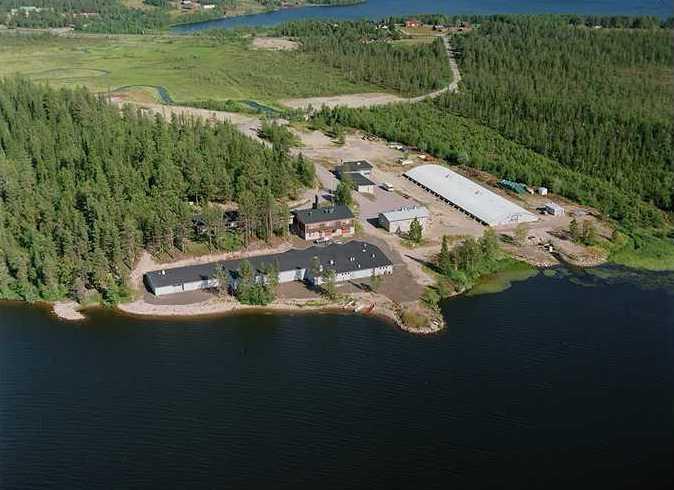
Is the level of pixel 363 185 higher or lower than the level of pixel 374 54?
lower

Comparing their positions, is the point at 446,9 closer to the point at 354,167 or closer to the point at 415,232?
the point at 354,167

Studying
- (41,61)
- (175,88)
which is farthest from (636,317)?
(41,61)

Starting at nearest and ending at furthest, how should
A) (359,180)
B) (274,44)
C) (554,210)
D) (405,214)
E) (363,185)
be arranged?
(405,214)
(554,210)
(363,185)
(359,180)
(274,44)

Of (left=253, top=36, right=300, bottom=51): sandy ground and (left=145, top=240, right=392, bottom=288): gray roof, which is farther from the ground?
(left=253, top=36, right=300, bottom=51): sandy ground

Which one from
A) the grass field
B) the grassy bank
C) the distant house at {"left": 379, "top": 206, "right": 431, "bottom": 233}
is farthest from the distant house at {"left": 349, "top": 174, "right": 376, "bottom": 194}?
the grass field

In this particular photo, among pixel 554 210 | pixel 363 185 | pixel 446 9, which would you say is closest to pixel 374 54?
pixel 363 185

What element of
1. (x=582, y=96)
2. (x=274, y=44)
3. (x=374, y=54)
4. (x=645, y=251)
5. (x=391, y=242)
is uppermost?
(x=274, y=44)

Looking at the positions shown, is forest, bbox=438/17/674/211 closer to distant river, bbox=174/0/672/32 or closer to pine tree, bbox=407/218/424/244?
pine tree, bbox=407/218/424/244
